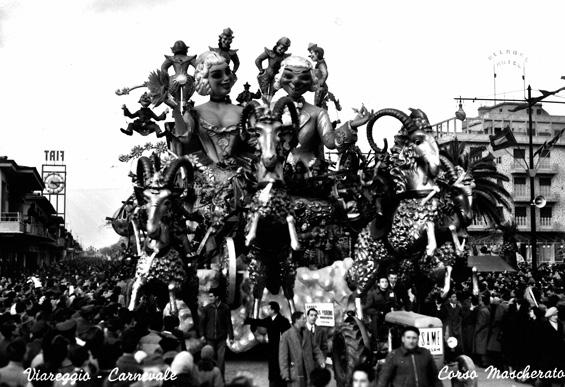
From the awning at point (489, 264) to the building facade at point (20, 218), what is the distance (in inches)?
959

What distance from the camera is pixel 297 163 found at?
1659cm

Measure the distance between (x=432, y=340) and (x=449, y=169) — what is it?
4903 millimetres

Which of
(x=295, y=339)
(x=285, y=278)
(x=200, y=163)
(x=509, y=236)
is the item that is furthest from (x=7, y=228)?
(x=295, y=339)

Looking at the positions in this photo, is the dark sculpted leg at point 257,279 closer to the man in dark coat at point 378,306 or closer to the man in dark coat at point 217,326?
the man in dark coat at point 378,306

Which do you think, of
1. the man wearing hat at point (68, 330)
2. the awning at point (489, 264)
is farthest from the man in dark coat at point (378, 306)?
the awning at point (489, 264)

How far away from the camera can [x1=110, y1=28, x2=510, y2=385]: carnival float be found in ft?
44.3

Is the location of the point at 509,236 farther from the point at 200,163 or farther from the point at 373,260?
the point at 373,260

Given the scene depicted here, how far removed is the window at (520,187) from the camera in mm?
59875

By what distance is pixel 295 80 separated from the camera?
17734 mm

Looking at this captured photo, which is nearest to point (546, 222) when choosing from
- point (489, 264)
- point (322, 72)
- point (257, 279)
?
point (489, 264)

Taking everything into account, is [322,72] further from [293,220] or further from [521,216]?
[521,216]

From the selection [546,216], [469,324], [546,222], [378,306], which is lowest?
[469,324]

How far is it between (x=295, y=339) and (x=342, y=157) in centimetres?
735

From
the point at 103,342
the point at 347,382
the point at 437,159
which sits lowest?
the point at 347,382
